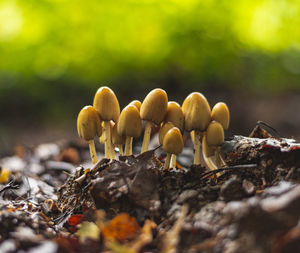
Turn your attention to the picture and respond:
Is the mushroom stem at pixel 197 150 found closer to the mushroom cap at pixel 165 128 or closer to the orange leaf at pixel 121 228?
the mushroom cap at pixel 165 128

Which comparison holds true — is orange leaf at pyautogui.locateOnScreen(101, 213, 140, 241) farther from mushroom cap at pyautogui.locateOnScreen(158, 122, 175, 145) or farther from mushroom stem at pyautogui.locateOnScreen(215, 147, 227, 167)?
mushroom stem at pyautogui.locateOnScreen(215, 147, 227, 167)

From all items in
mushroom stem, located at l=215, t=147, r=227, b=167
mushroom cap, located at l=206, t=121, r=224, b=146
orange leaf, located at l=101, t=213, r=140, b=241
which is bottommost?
orange leaf, located at l=101, t=213, r=140, b=241

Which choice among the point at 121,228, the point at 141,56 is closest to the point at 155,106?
the point at 121,228

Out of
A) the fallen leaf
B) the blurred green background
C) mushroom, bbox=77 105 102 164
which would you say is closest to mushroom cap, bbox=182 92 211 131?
mushroom, bbox=77 105 102 164

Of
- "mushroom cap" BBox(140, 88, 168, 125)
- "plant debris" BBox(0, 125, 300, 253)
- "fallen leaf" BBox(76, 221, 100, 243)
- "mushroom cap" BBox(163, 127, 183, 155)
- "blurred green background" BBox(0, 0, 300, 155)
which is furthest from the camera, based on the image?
"blurred green background" BBox(0, 0, 300, 155)

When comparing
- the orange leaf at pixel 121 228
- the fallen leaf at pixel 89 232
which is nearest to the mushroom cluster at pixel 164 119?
the orange leaf at pixel 121 228

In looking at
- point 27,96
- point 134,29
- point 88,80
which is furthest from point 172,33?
point 27,96

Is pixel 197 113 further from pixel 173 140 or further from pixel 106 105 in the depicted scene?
pixel 106 105
